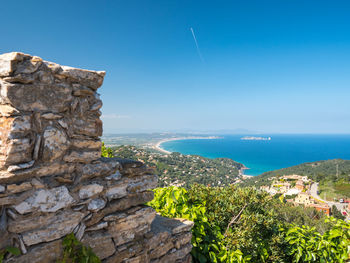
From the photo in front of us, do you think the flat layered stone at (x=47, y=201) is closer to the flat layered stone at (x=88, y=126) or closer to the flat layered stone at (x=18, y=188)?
the flat layered stone at (x=18, y=188)

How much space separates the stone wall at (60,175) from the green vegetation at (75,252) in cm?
5

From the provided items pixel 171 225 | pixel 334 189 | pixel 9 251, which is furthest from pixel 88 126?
pixel 334 189

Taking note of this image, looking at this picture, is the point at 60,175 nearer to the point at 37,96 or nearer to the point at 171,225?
the point at 37,96

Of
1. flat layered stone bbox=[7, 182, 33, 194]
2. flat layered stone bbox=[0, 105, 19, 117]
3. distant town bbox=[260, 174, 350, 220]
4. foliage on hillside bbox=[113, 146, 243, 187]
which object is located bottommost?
distant town bbox=[260, 174, 350, 220]

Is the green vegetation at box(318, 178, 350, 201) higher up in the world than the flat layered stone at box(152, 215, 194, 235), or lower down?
lower down

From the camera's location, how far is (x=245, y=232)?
10.8 feet

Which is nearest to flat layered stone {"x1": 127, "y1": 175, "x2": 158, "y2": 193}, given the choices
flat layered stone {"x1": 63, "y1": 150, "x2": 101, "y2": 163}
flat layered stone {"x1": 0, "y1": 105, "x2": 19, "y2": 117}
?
flat layered stone {"x1": 63, "y1": 150, "x2": 101, "y2": 163}

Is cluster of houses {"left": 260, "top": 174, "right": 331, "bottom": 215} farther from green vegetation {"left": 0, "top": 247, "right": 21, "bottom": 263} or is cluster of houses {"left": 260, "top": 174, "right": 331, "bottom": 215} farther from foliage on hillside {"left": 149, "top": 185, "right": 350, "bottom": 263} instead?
green vegetation {"left": 0, "top": 247, "right": 21, "bottom": 263}

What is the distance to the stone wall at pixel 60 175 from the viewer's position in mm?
1617

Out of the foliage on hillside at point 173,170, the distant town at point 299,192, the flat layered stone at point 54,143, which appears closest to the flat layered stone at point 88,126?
the flat layered stone at point 54,143

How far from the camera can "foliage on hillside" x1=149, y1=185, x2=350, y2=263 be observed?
316 cm

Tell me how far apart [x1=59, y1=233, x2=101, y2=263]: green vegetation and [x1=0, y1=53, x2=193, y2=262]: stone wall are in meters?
0.05

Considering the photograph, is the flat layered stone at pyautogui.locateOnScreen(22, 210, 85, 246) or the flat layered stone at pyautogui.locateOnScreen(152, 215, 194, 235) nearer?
the flat layered stone at pyautogui.locateOnScreen(22, 210, 85, 246)

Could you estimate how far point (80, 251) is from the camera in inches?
73.1
